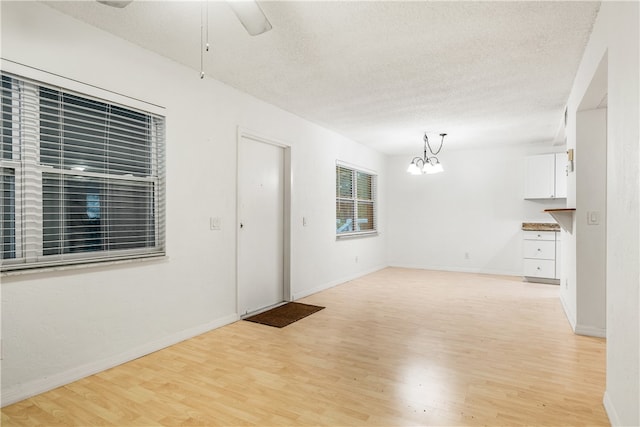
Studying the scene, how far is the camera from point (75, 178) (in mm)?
2518

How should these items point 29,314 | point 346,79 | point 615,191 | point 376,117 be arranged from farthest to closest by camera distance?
point 376,117 → point 346,79 → point 29,314 → point 615,191

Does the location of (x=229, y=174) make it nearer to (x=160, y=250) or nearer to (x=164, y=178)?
(x=164, y=178)

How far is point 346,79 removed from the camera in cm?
351

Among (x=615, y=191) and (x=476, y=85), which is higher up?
(x=476, y=85)

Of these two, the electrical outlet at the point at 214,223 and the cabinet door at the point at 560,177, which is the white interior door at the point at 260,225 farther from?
the cabinet door at the point at 560,177

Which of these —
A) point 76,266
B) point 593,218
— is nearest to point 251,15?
point 76,266

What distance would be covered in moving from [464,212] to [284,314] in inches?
182

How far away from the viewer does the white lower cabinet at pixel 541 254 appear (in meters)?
5.85

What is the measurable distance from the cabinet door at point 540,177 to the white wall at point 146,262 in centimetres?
421

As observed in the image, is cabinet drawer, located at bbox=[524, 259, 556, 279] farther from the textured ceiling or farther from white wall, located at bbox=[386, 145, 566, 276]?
the textured ceiling

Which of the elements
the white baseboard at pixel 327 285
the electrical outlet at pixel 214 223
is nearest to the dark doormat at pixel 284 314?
the white baseboard at pixel 327 285

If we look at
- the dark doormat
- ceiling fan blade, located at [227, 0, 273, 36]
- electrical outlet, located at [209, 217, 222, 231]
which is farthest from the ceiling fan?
the dark doormat

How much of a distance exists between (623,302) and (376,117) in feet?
11.9

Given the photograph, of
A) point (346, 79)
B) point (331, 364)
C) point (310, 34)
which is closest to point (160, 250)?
point (331, 364)
